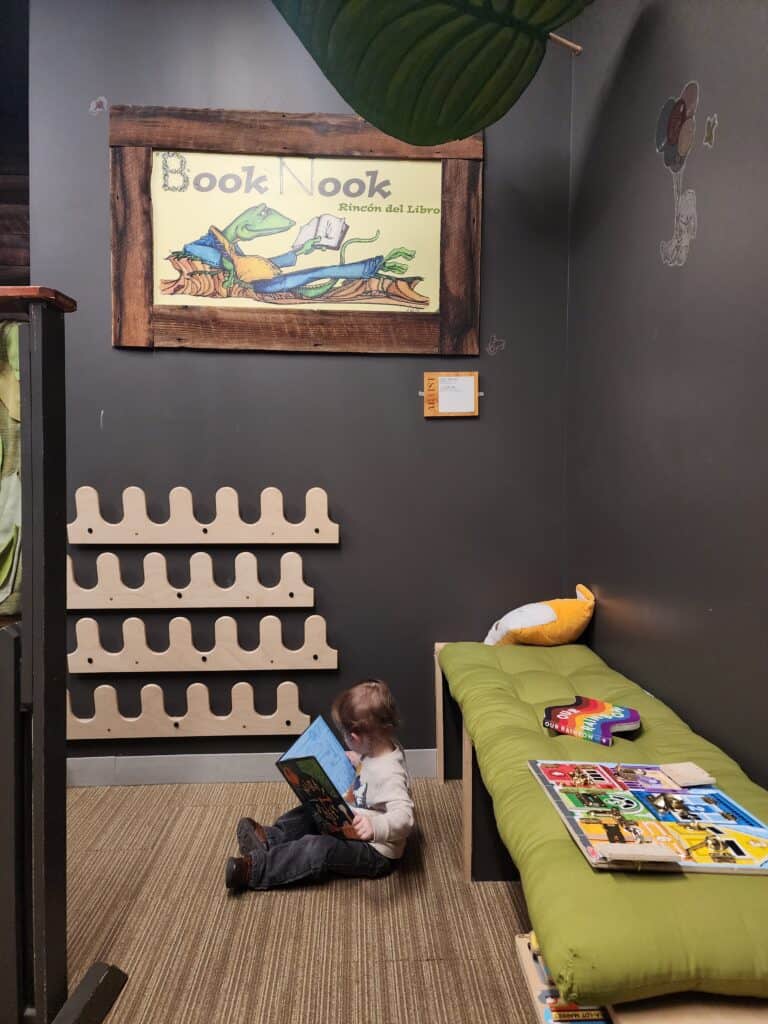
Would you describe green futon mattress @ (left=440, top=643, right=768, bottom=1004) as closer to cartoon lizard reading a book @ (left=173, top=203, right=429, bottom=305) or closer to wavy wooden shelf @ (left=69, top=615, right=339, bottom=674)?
wavy wooden shelf @ (left=69, top=615, right=339, bottom=674)

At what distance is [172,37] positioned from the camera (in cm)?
239

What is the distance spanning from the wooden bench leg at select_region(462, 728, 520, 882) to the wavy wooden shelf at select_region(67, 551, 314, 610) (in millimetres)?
836

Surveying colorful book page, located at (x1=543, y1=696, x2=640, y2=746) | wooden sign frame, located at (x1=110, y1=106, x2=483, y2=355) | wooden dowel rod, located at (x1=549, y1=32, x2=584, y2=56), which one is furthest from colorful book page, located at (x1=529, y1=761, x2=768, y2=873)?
wooden dowel rod, located at (x1=549, y1=32, x2=584, y2=56)

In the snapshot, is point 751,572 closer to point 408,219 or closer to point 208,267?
point 408,219

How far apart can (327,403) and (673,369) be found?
114cm

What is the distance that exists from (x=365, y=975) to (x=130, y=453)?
1.70 metres

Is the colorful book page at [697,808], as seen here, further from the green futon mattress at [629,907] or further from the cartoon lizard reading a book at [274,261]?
the cartoon lizard reading a book at [274,261]

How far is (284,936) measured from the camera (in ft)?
5.45

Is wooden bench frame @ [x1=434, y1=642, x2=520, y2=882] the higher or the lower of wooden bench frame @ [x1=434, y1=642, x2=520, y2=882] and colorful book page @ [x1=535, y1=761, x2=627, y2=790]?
the lower

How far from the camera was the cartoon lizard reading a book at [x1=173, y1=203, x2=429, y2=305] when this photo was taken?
2402mm

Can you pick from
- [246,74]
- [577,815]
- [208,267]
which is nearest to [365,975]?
[577,815]

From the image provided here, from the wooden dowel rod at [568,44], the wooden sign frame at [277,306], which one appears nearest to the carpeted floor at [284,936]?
the wooden sign frame at [277,306]

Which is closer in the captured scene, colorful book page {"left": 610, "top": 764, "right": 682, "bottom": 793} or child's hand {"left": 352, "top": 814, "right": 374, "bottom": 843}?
colorful book page {"left": 610, "top": 764, "right": 682, "bottom": 793}

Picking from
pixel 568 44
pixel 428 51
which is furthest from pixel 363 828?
pixel 568 44
